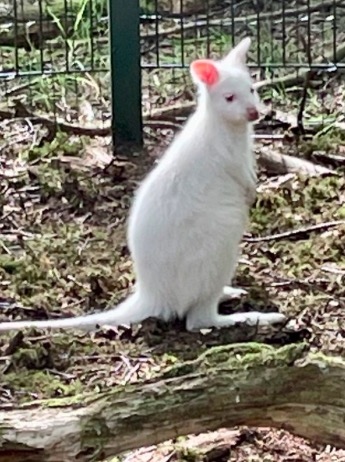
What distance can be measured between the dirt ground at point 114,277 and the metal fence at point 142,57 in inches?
17.6

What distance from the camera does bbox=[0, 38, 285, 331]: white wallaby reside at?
4121 mm

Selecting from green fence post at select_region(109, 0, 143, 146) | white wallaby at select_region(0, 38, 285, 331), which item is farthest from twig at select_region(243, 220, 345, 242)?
green fence post at select_region(109, 0, 143, 146)

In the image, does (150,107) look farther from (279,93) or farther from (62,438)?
(62,438)

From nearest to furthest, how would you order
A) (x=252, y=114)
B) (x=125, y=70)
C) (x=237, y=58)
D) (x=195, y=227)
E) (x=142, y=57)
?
1. (x=195, y=227)
2. (x=252, y=114)
3. (x=237, y=58)
4. (x=125, y=70)
5. (x=142, y=57)

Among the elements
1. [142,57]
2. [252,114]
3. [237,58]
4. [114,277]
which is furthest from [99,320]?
[142,57]

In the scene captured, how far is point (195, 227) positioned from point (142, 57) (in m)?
3.47

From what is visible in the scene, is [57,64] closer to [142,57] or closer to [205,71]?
[142,57]

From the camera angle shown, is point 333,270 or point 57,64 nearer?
point 333,270

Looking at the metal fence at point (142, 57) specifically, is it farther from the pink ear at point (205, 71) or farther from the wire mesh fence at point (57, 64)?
the pink ear at point (205, 71)

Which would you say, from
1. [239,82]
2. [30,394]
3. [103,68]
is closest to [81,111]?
[103,68]

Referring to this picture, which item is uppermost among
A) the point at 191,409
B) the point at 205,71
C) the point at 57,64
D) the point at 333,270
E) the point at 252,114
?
the point at 205,71

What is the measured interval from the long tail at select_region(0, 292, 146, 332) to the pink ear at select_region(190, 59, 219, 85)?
86 cm

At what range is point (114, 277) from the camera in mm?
4746

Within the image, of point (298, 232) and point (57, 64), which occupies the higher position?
point (57, 64)
